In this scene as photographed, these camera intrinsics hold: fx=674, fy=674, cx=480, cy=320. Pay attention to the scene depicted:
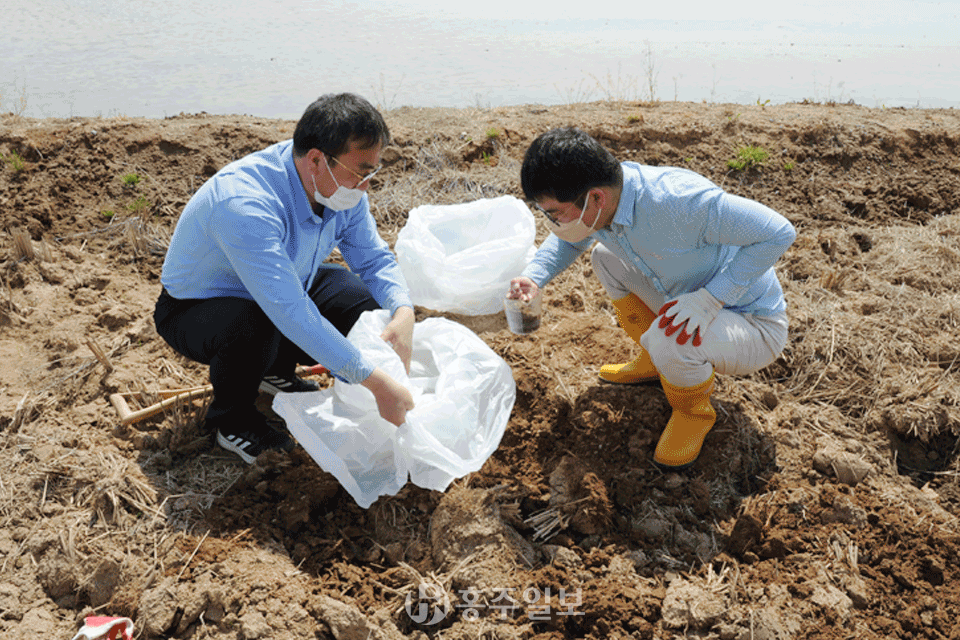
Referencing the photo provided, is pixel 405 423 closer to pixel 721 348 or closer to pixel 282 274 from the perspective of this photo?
pixel 282 274

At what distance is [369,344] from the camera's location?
247 cm

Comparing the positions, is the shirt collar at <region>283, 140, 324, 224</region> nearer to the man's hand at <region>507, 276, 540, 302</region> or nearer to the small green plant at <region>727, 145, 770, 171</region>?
the man's hand at <region>507, 276, 540, 302</region>

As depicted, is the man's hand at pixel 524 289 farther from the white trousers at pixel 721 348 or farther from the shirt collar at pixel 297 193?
the shirt collar at pixel 297 193

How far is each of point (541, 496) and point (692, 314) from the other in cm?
85

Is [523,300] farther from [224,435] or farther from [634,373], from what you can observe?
[224,435]

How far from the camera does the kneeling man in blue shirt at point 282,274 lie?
2135 mm

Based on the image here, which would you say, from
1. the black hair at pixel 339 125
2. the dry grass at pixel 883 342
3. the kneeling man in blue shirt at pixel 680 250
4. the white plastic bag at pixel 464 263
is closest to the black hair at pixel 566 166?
the kneeling man in blue shirt at pixel 680 250

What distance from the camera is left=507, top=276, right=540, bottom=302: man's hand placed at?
263 cm

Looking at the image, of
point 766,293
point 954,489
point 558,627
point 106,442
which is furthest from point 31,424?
point 954,489

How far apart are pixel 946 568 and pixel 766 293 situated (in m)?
1.06

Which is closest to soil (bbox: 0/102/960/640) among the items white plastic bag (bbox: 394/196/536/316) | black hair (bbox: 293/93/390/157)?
white plastic bag (bbox: 394/196/536/316)

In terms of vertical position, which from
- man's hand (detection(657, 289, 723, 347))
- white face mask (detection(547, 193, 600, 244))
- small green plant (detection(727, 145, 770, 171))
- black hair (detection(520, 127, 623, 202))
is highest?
black hair (detection(520, 127, 623, 202))

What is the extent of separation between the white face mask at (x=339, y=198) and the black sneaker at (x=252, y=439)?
903mm

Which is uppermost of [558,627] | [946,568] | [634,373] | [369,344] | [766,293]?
[766,293]
